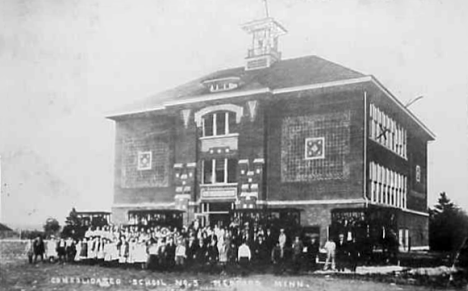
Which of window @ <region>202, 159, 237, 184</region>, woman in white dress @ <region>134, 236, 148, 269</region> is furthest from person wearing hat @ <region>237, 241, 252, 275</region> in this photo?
woman in white dress @ <region>134, 236, 148, 269</region>

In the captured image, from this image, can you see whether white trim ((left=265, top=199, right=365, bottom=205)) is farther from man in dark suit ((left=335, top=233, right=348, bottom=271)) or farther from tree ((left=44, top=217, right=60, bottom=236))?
tree ((left=44, top=217, right=60, bottom=236))

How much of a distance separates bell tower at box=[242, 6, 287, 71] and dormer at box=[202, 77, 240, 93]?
16 centimetres

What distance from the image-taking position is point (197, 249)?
617 cm

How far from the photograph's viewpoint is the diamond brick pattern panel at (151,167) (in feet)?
21.0

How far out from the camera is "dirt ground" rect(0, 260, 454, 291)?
18.7 feet

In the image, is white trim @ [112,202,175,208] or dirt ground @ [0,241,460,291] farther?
white trim @ [112,202,175,208]

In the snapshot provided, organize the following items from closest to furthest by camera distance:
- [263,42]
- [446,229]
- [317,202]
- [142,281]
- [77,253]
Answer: [446,229], [317,202], [263,42], [142,281], [77,253]

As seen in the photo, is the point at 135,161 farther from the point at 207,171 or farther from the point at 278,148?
the point at 278,148

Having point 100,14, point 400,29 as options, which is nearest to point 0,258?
point 100,14

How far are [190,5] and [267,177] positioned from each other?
165 cm

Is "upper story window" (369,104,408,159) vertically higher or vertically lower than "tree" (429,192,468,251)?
higher

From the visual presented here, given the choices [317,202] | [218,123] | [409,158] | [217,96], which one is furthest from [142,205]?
[409,158]

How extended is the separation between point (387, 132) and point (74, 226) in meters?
2.95

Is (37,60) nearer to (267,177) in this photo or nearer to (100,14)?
(100,14)
